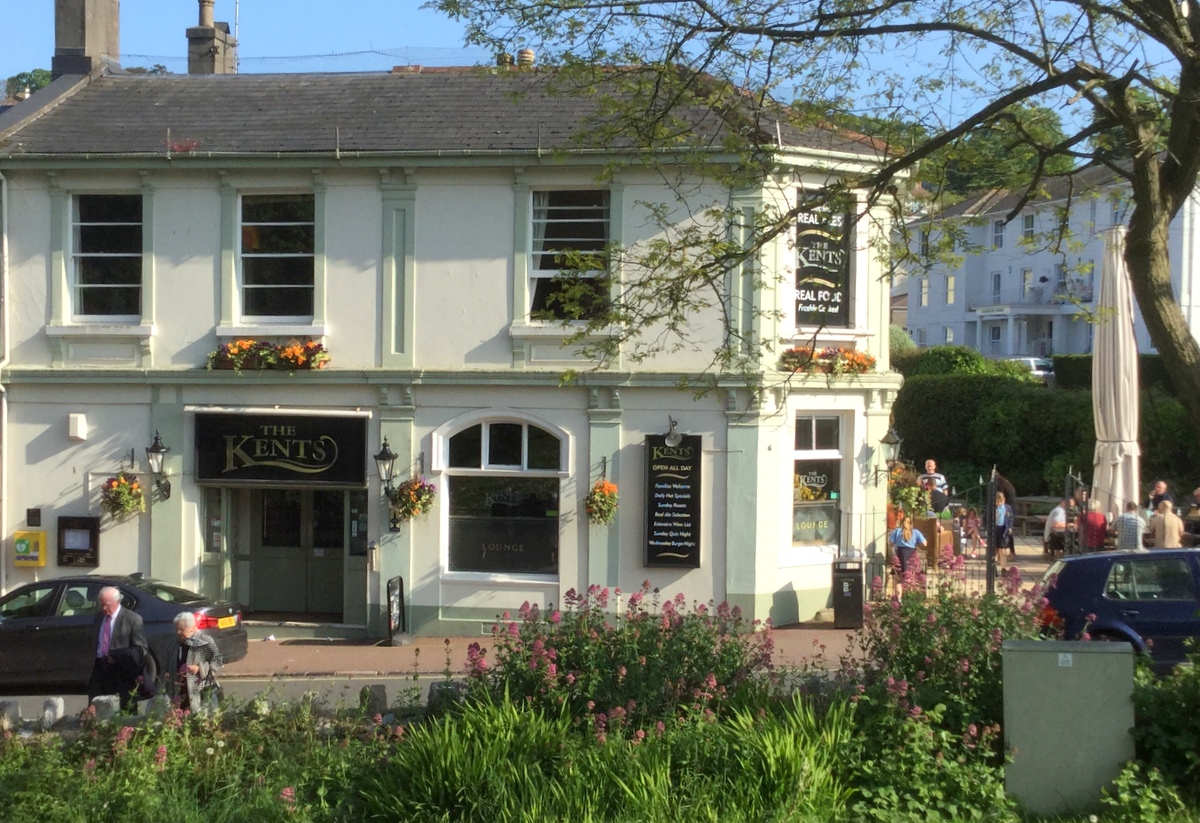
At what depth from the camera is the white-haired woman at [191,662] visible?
973 centimetres

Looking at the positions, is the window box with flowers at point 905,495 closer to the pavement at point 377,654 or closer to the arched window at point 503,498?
the pavement at point 377,654

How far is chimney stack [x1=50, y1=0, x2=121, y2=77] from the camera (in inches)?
797

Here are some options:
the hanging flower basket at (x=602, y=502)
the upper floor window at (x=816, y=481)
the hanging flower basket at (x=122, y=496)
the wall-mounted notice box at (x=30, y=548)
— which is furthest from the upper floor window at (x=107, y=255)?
the upper floor window at (x=816, y=481)

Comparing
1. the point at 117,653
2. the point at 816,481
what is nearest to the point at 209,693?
the point at 117,653

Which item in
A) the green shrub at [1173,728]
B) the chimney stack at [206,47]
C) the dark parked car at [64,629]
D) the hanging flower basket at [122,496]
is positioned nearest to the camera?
the green shrub at [1173,728]

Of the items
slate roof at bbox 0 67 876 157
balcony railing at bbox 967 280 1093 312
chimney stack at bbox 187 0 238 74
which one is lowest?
slate roof at bbox 0 67 876 157

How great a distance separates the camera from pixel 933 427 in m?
32.8

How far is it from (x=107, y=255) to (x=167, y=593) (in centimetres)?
548

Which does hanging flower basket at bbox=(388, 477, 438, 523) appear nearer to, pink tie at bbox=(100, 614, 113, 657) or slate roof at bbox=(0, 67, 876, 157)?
slate roof at bbox=(0, 67, 876, 157)

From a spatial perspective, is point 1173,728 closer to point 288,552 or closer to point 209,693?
point 209,693

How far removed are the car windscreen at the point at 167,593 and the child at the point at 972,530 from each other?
13.2 meters

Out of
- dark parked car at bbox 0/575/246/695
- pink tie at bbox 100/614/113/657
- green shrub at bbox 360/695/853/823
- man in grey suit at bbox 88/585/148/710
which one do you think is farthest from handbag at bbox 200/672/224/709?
dark parked car at bbox 0/575/246/695

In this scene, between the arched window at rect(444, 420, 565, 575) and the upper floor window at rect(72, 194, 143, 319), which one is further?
the upper floor window at rect(72, 194, 143, 319)

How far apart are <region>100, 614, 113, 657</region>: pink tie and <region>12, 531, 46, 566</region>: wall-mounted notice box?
721 cm
